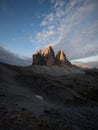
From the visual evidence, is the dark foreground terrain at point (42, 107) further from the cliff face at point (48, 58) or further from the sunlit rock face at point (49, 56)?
the sunlit rock face at point (49, 56)

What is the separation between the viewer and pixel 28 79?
59.3 ft

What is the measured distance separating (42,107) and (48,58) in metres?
121

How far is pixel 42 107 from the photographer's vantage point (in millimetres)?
6746

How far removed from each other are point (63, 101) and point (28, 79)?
31.9ft

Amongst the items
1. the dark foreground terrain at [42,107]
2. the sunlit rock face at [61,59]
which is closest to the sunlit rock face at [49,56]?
the sunlit rock face at [61,59]

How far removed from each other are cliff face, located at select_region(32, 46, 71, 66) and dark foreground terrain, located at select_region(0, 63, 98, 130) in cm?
10750

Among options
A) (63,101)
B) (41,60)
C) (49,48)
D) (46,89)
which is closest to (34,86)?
(46,89)

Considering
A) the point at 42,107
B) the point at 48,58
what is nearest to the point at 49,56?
the point at 48,58

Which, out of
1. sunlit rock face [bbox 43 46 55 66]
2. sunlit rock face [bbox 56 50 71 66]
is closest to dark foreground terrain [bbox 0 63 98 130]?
sunlit rock face [bbox 43 46 55 66]

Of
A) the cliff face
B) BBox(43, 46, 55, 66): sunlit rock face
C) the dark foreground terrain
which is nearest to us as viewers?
the dark foreground terrain

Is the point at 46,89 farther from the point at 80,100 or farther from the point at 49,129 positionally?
the point at 49,129

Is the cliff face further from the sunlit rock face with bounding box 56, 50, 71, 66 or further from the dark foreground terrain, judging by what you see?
the dark foreground terrain

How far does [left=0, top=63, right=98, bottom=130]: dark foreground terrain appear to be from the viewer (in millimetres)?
4025

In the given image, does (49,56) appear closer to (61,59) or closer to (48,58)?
(48,58)
